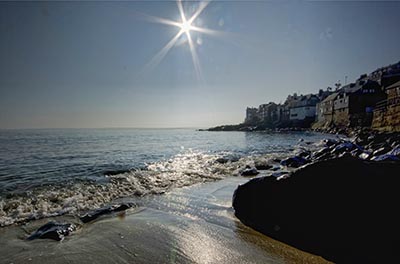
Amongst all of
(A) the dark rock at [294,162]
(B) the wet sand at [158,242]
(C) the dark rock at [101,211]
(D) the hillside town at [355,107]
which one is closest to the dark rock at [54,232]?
(B) the wet sand at [158,242]

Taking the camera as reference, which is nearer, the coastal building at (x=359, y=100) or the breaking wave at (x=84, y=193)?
the breaking wave at (x=84, y=193)

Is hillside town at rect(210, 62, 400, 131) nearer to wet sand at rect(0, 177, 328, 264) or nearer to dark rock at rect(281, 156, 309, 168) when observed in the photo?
dark rock at rect(281, 156, 309, 168)

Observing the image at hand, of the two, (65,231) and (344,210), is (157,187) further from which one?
(344,210)

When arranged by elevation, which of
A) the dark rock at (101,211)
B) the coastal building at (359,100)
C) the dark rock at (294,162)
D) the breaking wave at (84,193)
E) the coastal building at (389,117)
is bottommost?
the breaking wave at (84,193)

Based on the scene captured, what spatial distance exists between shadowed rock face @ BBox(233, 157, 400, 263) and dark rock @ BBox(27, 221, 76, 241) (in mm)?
4548

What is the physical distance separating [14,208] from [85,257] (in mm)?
5187

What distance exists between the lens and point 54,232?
5668 millimetres

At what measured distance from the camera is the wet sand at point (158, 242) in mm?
4633

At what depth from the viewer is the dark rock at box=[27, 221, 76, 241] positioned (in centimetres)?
557

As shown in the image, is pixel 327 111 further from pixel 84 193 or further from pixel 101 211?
pixel 101 211

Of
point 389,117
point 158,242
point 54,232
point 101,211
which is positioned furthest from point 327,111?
point 54,232

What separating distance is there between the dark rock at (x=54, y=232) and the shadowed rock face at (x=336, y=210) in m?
4.55

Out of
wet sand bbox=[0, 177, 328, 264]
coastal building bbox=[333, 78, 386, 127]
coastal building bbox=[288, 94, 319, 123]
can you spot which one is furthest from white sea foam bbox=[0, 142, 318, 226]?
coastal building bbox=[288, 94, 319, 123]

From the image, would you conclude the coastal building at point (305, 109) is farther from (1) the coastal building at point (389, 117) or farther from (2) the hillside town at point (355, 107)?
(1) the coastal building at point (389, 117)
